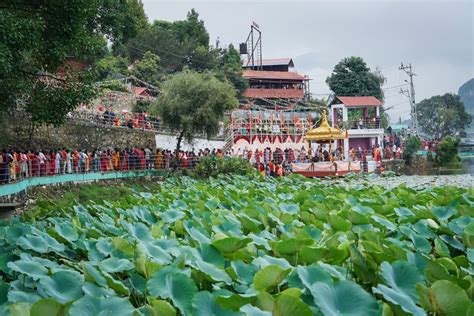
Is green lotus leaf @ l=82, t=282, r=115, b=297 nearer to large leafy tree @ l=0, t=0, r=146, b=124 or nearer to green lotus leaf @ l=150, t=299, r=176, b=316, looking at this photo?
green lotus leaf @ l=150, t=299, r=176, b=316

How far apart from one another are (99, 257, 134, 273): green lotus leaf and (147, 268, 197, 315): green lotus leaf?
1.78 feet

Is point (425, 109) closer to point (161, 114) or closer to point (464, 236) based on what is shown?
point (161, 114)

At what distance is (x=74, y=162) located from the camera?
16750 mm

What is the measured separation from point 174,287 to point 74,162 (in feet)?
49.4

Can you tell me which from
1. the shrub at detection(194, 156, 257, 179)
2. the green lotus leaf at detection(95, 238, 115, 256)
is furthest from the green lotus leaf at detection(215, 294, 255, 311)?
the shrub at detection(194, 156, 257, 179)

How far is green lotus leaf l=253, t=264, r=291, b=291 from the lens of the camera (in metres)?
2.48

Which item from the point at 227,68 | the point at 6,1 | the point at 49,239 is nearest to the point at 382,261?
the point at 49,239

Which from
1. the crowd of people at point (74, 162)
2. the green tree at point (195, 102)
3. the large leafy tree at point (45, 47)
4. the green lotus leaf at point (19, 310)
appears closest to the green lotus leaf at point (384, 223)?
the green lotus leaf at point (19, 310)

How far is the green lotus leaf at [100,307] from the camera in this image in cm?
219

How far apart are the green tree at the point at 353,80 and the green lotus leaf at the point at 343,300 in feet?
139

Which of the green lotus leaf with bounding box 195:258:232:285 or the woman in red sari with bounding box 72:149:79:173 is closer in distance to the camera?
the green lotus leaf with bounding box 195:258:232:285

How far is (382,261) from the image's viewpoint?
2869 millimetres

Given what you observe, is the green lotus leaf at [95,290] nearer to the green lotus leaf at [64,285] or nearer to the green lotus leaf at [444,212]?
the green lotus leaf at [64,285]

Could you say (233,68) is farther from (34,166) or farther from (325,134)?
(34,166)
